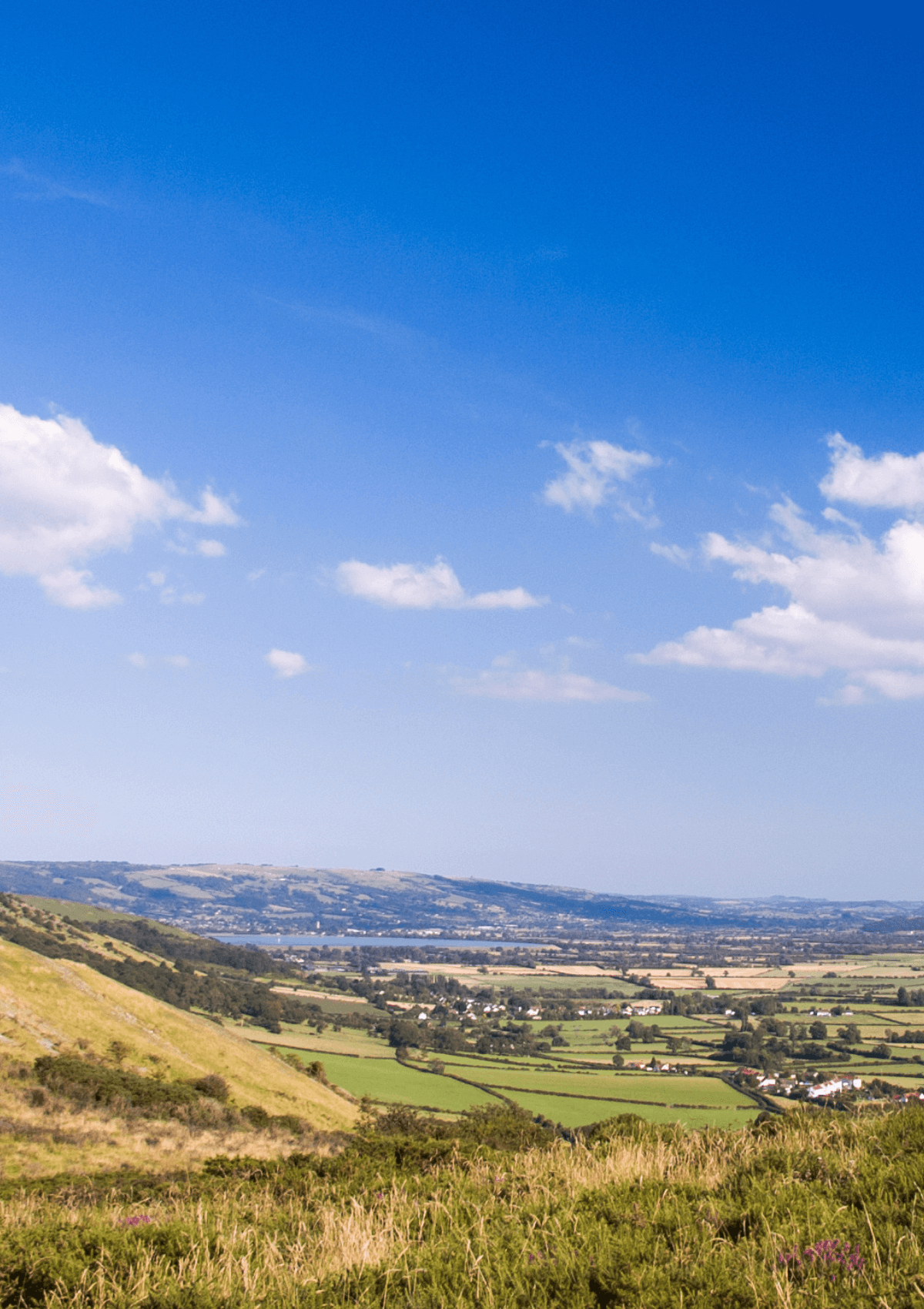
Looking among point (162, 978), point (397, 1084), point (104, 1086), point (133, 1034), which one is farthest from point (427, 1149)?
point (162, 978)

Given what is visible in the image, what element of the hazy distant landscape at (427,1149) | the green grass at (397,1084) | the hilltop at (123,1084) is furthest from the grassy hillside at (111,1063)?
the green grass at (397,1084)

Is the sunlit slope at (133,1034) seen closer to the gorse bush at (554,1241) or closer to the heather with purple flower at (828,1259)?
the gorse bush at (554,1241)

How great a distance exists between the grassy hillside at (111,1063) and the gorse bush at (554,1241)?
29.3 m

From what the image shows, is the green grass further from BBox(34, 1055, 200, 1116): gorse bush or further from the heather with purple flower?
the heather with purple flower

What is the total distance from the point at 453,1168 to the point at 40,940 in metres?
112

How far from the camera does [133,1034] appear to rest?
6141cm

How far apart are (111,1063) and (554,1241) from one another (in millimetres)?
58762

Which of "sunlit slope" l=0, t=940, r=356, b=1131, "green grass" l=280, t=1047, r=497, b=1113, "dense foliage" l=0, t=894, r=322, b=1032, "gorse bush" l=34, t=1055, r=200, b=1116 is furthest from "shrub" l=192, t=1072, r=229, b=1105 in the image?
"dense foliage" l=0, t=894, r=322, b=1032

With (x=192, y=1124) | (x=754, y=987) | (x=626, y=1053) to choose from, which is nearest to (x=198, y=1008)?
(x=626, y=1053)

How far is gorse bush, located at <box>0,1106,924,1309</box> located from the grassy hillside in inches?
1154

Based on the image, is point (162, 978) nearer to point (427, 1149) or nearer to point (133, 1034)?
point (133, 1034)

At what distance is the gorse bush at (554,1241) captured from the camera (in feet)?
18.7

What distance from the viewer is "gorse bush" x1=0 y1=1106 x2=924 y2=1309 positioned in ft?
18.7

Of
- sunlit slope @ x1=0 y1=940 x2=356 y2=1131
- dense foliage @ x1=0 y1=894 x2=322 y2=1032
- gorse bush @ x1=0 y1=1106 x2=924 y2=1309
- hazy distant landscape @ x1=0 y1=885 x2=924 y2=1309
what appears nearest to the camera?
gorse bush @ x1=0 y1=1106 x2=924 y2=1309
